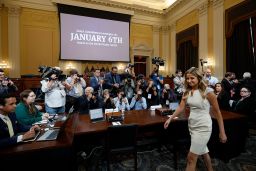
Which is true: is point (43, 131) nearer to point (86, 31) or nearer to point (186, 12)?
point (86, 31)

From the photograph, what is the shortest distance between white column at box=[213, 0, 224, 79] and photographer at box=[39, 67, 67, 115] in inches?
253

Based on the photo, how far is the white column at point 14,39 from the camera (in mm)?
8258

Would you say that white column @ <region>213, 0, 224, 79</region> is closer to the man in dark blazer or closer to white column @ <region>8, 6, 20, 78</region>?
the man in dark blazer

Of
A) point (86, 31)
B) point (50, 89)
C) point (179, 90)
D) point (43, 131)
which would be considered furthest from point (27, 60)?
point (43, 131)

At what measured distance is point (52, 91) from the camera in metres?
3.54

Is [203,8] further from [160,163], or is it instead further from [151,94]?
[160,163]

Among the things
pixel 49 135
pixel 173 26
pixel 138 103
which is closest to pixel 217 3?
pixel 173 26

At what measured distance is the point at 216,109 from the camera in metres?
1.81

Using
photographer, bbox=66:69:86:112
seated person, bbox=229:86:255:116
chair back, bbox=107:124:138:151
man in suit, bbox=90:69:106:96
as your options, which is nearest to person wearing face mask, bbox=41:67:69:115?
photographer, bbox=66:69:86:112

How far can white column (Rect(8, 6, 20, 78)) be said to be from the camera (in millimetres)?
8258

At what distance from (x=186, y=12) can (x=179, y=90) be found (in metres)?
5.42

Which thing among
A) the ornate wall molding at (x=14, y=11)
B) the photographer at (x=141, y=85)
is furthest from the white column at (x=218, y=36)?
the ornate wall molding at (x=14, y=11)

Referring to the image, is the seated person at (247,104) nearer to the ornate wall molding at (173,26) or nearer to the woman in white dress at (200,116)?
the woman in white dress at (200,116)

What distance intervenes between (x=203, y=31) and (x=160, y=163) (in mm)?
7299
